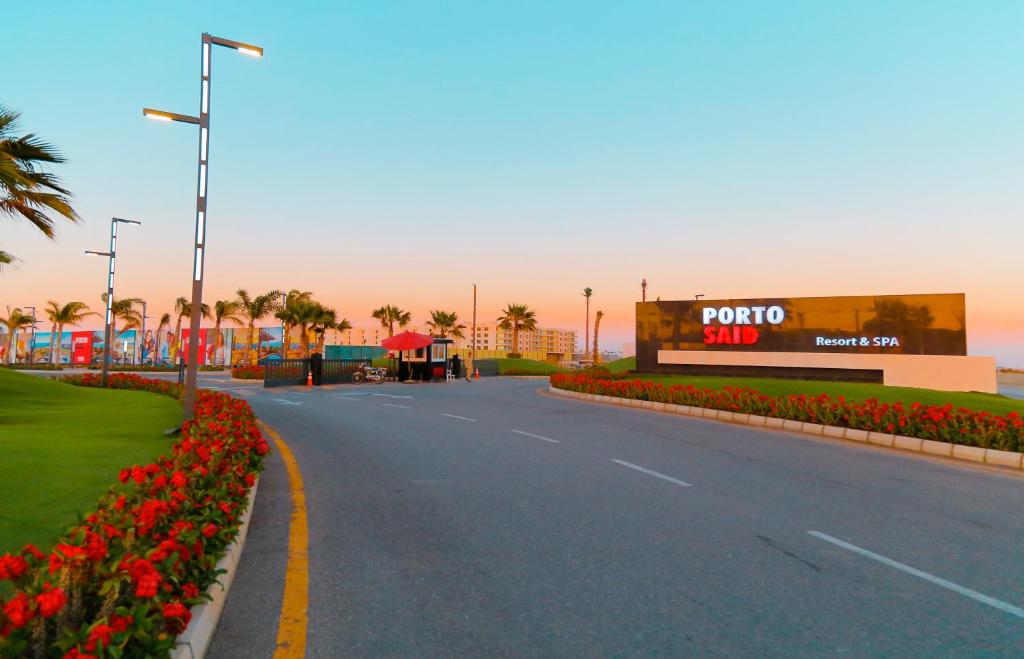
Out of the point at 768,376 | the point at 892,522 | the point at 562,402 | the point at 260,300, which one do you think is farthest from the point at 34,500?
the point at 260,300

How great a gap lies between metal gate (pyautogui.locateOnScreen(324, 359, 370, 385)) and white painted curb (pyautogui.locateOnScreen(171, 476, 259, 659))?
29.5 meters

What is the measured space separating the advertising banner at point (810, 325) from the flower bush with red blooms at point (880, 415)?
1188 centimetres

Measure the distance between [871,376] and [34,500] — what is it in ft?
97.2

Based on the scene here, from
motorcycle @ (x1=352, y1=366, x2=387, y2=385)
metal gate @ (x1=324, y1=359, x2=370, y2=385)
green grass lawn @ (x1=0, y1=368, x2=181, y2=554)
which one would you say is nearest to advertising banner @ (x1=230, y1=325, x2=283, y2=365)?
motorcycle @ (x1=352, y1=366, x2=387, y2=385)

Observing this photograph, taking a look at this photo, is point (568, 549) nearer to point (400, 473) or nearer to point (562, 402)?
point (400, 473)

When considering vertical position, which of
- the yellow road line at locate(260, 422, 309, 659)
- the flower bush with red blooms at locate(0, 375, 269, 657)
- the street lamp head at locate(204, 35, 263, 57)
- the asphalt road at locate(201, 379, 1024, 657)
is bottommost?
the yellow road line at locate(260, 422, 309, 659)

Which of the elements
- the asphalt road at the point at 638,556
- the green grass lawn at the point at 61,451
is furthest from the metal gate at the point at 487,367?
the asphalt road at the point at 638,556

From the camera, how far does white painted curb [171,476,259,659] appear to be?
3.07m

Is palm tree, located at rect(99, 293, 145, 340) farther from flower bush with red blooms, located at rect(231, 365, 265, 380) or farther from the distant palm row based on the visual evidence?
flower bush with red blooms, located at rect(231, 365, 265, 380)

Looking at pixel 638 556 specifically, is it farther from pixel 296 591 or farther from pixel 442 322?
pixel 442 322

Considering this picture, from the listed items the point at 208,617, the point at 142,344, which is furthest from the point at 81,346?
the point at 208,617

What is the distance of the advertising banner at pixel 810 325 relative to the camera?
2572 centimetres

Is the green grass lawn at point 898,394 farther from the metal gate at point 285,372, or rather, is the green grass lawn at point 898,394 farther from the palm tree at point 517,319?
the palm tree at point 517,319

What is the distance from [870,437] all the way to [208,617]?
12608mm
